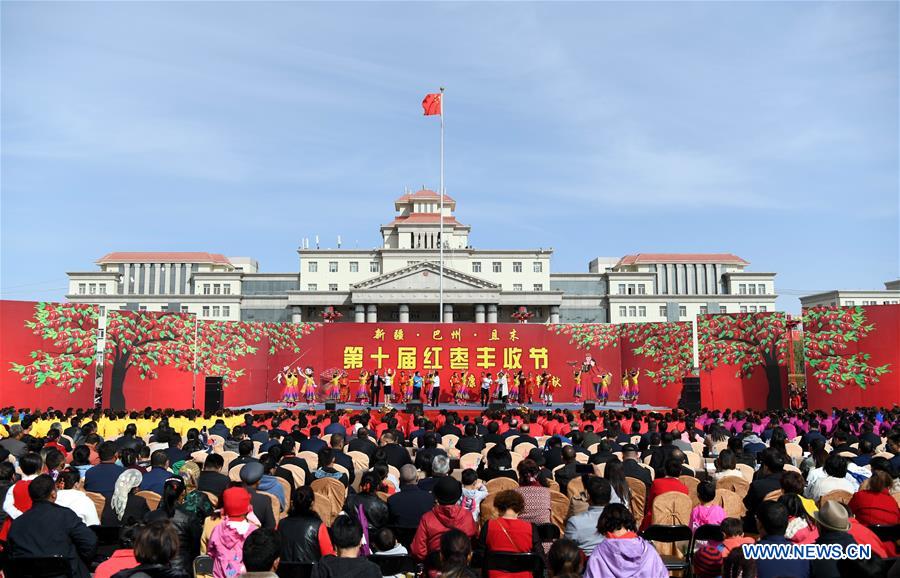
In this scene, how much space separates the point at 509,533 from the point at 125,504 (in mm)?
3671

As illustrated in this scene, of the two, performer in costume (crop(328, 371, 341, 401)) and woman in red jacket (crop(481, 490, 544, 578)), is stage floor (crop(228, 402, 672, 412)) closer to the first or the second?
performer in costume (crop(328, 371, 341, 401))

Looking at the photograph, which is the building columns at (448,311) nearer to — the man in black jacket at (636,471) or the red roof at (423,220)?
the red roof at (423,220)

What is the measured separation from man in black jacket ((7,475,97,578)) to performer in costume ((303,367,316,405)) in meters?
21.1

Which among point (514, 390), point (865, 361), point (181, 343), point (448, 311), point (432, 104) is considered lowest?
point (514, 390)

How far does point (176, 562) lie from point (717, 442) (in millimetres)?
8110

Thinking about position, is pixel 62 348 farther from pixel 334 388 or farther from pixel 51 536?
pixel 51 536

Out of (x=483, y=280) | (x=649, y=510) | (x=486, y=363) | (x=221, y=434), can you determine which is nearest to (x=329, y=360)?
(x=486, y=363)

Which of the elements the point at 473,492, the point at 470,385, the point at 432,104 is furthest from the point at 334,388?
the point at 473,492

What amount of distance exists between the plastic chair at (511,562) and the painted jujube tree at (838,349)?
21.2m

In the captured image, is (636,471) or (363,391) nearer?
(636,471)

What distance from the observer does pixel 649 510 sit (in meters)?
5.80

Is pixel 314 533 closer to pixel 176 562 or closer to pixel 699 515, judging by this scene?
pixel 176 562

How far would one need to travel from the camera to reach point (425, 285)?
60969mm

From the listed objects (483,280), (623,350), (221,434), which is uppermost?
(483,280)
